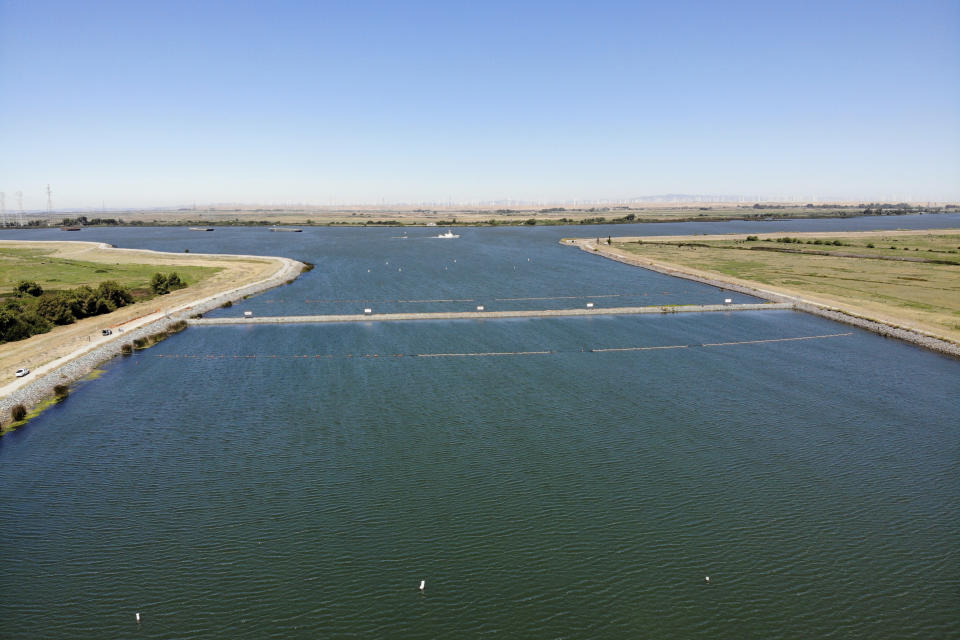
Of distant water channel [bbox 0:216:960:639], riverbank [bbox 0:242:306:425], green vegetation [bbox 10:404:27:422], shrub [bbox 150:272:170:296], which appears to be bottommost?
distant water channel [bbox 0:216:960:639]

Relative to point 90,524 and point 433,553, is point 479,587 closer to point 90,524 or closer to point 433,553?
point 433,553

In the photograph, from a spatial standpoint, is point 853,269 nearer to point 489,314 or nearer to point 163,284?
point 489,314

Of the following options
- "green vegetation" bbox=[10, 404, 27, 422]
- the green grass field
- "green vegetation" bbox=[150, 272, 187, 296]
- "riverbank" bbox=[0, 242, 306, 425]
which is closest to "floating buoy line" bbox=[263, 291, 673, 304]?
"riverbank" bbox=[0, 242, 306, 425]

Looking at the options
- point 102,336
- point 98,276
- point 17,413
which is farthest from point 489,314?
point 98,276

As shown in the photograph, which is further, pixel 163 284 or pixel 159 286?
pixel 163 284

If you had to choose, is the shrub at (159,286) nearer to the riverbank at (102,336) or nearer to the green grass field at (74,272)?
the riverbank at (102,336)

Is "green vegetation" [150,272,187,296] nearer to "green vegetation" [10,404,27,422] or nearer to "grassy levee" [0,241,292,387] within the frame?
"grassy levee" [0,241,292,387]
